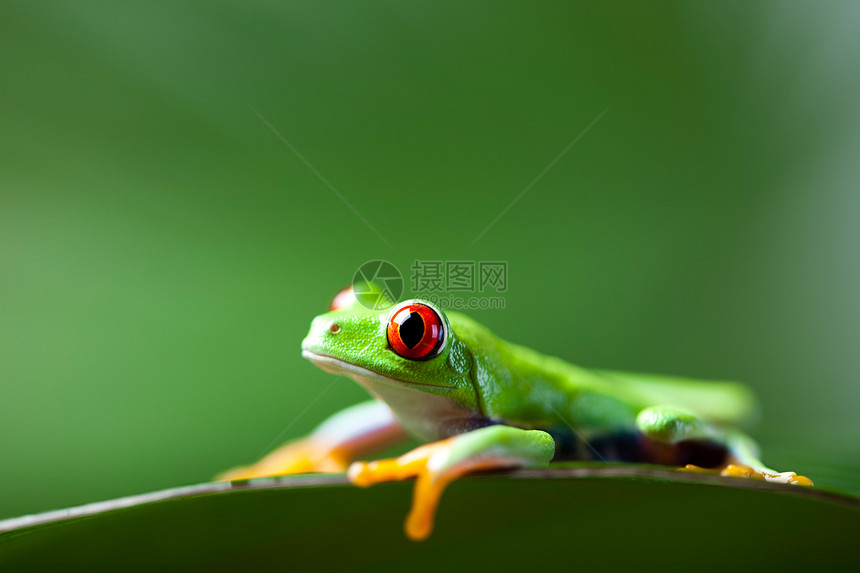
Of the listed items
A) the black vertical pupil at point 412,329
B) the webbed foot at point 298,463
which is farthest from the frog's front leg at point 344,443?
the black vertical pupil at point 412,329

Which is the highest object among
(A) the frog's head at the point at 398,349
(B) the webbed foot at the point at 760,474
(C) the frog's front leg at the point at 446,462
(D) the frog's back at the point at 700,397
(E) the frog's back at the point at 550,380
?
(D) the frog's back at the point at 700,397

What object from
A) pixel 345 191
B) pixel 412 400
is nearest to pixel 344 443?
pixel 412 400

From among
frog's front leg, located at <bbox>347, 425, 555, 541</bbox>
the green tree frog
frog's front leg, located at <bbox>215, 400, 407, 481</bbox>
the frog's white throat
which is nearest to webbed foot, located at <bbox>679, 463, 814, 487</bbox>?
the green tree frog

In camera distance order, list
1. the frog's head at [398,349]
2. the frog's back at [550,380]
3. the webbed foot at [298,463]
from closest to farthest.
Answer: the frog's head at [398,349]
the frog's back at [550,380]
the webbed foot at [298,463]

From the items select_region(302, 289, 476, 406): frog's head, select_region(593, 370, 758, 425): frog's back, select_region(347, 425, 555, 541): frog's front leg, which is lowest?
select_region(347, 425, 555, 541): frog's front leg

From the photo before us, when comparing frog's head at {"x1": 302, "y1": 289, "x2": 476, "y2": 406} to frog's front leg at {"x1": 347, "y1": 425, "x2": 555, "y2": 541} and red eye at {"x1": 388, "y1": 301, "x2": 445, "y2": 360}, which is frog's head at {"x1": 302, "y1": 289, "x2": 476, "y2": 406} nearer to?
red eye at {"x1": 388, "y1": 301, "x2": 445, "y2": 360}

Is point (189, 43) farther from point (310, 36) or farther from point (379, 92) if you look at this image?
point (379, 92)

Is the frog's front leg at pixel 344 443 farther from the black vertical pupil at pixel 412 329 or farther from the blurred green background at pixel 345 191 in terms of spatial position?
the black vertical pupil at pixel 412 329
